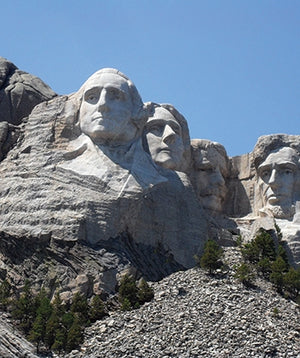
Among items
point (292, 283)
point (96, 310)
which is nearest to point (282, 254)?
point (292, 283)

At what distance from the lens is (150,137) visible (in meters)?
34.0

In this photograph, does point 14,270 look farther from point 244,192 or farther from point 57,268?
point 244,192

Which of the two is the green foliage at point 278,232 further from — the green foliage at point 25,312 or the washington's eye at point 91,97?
the green foliage at point 25,312

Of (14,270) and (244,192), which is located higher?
(244,192)

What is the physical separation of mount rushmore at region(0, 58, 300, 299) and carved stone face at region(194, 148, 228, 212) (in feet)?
0.07

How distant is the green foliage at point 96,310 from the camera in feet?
97.5

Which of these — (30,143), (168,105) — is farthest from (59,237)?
(168,105)

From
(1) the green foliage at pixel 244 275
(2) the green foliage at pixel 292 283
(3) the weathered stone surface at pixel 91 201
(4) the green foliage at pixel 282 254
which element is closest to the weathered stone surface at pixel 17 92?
(3) the weathered stone surface at pixel 91 201

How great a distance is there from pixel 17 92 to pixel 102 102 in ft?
12.7

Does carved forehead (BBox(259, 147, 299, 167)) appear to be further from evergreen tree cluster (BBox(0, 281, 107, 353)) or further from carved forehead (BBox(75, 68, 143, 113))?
evergreen tree cluster (BBox(0, 281, 107, 353))

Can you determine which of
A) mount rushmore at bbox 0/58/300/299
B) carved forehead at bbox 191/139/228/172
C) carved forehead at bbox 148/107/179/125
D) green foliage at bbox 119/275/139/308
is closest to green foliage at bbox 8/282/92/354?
green foliage at bbox 119/275/139/308

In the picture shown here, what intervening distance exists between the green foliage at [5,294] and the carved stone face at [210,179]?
6.29 m

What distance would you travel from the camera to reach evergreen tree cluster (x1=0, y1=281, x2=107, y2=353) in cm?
2859

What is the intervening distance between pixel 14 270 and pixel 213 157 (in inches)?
265
